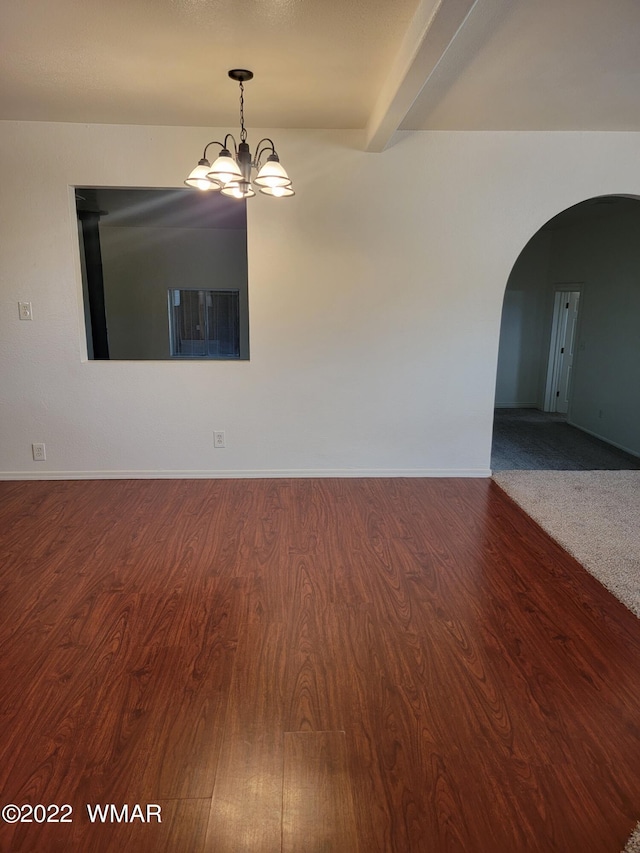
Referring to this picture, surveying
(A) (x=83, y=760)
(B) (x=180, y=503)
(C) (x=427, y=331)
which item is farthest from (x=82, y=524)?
(C) (x=427, y=331)

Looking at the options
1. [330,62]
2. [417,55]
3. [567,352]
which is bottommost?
[567,352]

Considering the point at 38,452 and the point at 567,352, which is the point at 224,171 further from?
the point at 567,352

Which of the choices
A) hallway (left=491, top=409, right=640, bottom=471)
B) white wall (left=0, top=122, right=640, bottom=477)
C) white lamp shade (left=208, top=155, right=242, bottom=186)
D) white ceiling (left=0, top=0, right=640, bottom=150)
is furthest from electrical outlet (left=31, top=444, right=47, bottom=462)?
hallway (left=491, top=409, right=640, bottom=471)

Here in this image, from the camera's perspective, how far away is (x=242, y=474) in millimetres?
4391

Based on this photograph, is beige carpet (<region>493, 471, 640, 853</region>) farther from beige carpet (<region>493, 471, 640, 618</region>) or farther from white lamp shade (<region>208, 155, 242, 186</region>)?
white lamp shade (<region>208, 155, 242, 186</region>)

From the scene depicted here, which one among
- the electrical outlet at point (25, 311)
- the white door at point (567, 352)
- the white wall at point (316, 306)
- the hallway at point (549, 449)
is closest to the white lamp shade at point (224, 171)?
the white wall at point (316, 306)

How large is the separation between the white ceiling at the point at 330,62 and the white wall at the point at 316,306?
0.78 feet

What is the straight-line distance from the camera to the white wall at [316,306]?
12.8 ft

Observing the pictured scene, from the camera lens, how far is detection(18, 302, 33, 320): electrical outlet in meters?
4.00

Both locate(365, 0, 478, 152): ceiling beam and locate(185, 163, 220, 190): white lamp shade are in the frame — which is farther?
locate(185, 163, 220, 190): white lamp shade

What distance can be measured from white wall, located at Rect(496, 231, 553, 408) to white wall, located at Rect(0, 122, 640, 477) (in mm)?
4057

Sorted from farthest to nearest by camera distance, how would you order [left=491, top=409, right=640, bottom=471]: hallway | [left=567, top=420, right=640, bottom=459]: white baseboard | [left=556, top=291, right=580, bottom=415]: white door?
1. [left=556, top=291, right=580, bottom=415]: white door
2. [left=567, top=420, right=640, bottom=459]: white baseboard
3. [left=491, top=409, right=640, bottom=471]: hallway

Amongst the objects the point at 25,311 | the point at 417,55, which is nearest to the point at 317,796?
the point at 417,55

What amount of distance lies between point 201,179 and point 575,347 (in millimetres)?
5784
